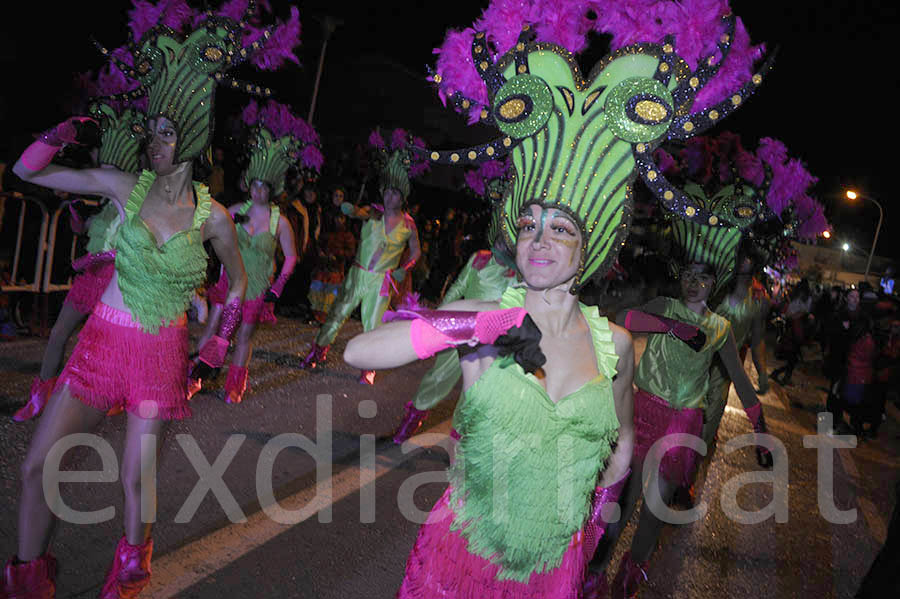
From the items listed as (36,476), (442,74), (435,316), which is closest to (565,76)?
(442,74)

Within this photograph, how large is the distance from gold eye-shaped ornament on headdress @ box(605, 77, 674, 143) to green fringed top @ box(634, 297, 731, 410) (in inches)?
83.7

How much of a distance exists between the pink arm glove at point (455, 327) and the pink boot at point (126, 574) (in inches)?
67.8

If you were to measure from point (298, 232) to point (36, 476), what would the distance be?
854cm

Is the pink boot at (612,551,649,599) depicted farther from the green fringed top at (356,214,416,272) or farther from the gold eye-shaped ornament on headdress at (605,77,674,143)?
the green fringed top at (356,214,416,272)

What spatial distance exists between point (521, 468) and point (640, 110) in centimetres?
123

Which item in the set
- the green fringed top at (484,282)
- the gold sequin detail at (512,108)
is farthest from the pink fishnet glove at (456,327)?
the green fringed top at (484,282)

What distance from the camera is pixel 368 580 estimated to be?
3.56 meters

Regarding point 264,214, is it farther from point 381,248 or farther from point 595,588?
point 595,588

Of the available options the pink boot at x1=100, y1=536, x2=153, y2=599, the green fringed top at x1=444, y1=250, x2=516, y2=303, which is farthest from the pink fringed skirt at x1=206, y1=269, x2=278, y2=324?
the pink boot at x1=100, y1=536, x2=153, y2=599

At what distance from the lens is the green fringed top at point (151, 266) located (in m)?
2.99

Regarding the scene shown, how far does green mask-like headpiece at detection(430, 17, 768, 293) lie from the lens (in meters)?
2.24

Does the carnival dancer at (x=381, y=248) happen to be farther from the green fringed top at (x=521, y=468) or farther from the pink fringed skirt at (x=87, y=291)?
the green fringed top at (x=521, y=468)

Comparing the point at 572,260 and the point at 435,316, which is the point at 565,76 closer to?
the point at 572,260

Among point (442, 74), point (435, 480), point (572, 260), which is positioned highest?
point (442, 74)
